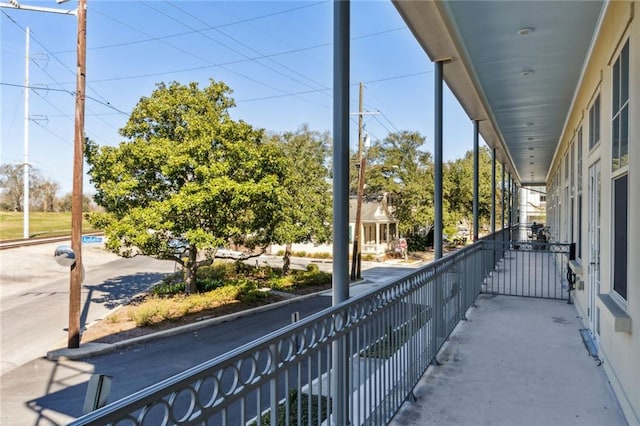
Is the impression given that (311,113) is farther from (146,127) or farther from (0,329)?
(0,329)

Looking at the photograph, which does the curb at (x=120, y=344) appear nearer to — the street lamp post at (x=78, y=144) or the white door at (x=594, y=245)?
the street lamp post at (x=78, y=144)

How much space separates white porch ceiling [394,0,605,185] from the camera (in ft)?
11.0

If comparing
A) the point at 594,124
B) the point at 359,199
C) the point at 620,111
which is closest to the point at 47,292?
the point at 359,199

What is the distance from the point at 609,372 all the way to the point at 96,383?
377 cm

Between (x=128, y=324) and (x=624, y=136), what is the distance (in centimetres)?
995

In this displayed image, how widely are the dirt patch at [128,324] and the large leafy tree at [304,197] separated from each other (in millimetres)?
2896

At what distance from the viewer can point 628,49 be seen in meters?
2.94

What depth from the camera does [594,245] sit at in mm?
4379

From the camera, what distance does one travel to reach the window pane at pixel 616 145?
10.6ft

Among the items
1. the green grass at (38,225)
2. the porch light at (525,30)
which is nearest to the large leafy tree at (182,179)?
the porch light at (525,30)

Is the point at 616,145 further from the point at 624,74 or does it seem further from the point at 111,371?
the point at 111,371

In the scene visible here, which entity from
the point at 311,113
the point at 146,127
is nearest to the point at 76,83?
the point at 146,127

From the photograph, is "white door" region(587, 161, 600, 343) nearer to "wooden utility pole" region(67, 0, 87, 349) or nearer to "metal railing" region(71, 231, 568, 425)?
"metal railing" region(71, 231, 568, 425)

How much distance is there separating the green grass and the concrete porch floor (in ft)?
94.4
